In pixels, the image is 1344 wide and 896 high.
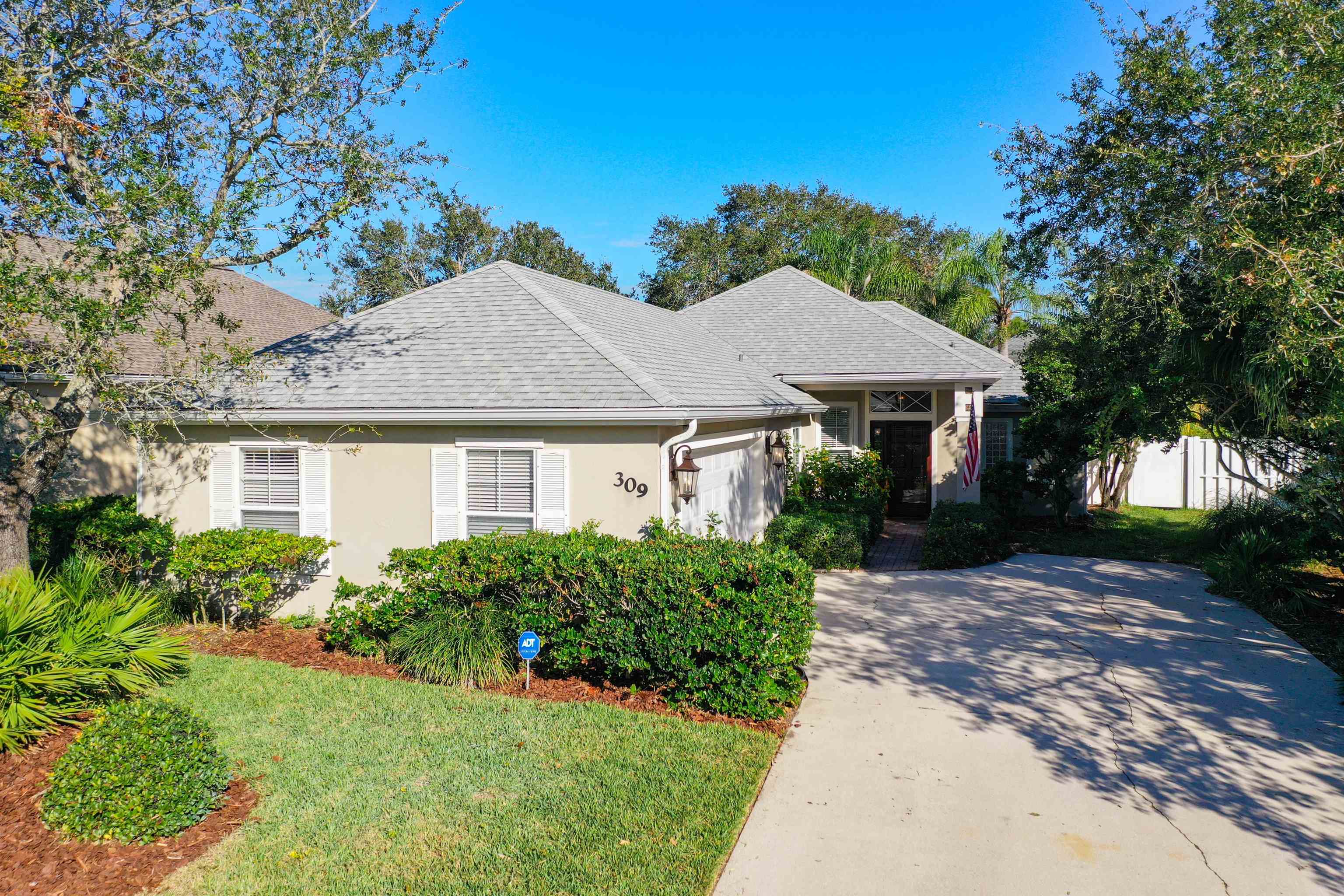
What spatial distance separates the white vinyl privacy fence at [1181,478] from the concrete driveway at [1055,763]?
11.4 meters

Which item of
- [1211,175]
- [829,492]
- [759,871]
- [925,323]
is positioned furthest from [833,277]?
[759,871]

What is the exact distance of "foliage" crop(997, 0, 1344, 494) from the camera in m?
7.24

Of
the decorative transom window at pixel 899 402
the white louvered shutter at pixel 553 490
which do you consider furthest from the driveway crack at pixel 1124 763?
the decorative transom window at pixel 899 402

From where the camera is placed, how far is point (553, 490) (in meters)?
9.06

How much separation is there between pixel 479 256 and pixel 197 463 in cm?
2661

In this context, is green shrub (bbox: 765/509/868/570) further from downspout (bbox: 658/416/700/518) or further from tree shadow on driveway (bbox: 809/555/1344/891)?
downspout (bbox: 658/416/700/518)

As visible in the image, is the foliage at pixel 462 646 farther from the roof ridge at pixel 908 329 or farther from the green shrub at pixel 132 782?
the roof ridge at pixel 908 329

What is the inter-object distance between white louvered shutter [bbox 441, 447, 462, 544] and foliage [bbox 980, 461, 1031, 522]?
36.5ft

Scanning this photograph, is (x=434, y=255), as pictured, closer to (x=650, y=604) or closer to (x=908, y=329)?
(x=908, y=329)

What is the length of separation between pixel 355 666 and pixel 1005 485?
13.2 meters

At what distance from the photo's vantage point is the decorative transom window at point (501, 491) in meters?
9.16

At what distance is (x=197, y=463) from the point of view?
10.2m

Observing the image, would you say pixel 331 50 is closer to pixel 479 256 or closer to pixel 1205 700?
pixel 1205 700

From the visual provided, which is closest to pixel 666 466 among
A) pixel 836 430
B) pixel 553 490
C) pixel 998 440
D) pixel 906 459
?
pixel 553 490
